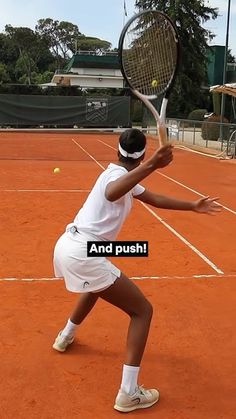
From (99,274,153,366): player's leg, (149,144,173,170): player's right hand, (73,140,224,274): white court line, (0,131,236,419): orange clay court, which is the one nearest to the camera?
(149,144,173,170): player's right hand

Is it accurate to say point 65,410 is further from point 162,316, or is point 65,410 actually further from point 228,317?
point 228,317

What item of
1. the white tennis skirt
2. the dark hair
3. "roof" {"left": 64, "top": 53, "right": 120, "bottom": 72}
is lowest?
the white tennis skirt

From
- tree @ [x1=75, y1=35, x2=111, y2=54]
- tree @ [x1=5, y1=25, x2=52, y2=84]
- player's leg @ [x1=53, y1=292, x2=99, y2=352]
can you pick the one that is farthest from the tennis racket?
tree @ [x1=75, y1=35, x2=111, y2=54]

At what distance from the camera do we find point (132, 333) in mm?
3285

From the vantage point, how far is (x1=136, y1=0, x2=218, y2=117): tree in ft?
126

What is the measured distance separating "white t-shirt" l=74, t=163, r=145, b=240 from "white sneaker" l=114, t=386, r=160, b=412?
96cm

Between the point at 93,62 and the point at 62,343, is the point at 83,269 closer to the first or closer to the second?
the point at 62,343

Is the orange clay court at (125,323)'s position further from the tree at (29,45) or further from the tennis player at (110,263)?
the tree at (29,45)

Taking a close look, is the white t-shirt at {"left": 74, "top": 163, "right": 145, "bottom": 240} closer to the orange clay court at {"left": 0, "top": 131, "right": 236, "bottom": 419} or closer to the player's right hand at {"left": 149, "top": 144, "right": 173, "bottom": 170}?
the player's right hand at {"left": 149, "top": 144, "right": 173, "bottom": 170}

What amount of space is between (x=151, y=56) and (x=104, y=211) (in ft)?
4.63

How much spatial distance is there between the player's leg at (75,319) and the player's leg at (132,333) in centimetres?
56

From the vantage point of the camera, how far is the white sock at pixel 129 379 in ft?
10.7

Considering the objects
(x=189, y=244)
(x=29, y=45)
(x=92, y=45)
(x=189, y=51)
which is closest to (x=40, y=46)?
(x=29, y=45)

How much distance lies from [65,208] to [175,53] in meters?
5.87
